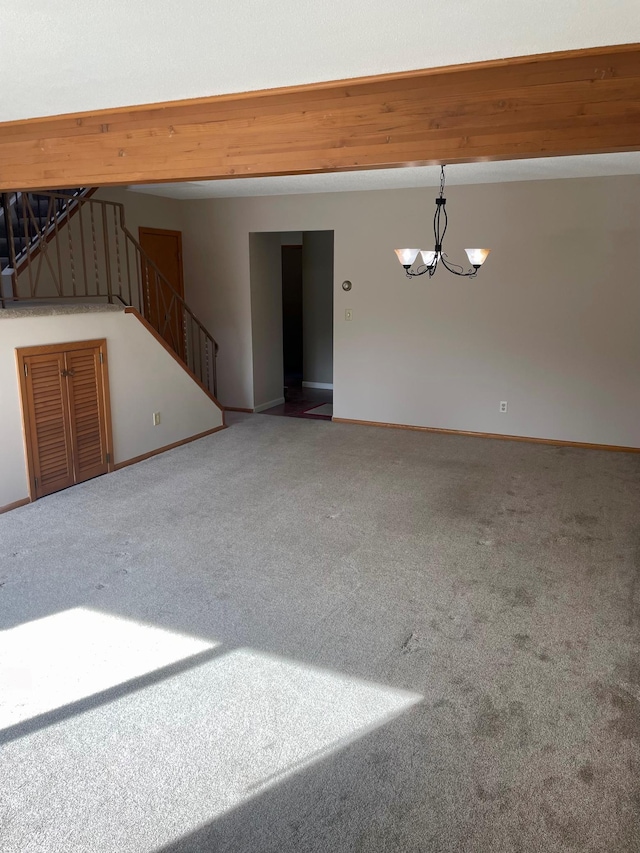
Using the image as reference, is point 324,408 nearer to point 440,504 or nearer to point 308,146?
point 440,504

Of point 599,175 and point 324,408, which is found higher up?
point 599,175

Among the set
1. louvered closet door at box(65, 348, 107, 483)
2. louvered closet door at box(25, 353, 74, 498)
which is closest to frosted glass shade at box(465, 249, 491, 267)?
louvered closet door at box(65, 348, 107, 483)

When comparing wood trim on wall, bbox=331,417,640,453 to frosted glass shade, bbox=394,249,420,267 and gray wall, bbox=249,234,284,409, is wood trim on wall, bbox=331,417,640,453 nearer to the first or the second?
gray wall, bbox=249,234,284,409

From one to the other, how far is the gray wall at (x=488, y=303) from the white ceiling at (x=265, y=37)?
3.84m

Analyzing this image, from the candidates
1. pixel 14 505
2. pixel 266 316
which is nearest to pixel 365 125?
pixel 14 505

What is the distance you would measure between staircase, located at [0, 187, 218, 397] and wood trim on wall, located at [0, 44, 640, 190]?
1.33 m

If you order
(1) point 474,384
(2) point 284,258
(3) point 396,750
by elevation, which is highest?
(2) point 284,258

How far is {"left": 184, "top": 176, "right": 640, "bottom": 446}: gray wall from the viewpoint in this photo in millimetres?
5969

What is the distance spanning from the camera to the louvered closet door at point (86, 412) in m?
4.96

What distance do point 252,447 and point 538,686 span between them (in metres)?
4.10

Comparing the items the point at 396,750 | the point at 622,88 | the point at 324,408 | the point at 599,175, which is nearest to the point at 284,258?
the point at 324,408

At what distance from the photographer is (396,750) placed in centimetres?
227

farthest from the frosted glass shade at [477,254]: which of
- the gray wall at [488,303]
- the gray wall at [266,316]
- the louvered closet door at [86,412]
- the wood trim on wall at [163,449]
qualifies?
the gray wall at [266,316]

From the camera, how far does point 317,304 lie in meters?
9.33
